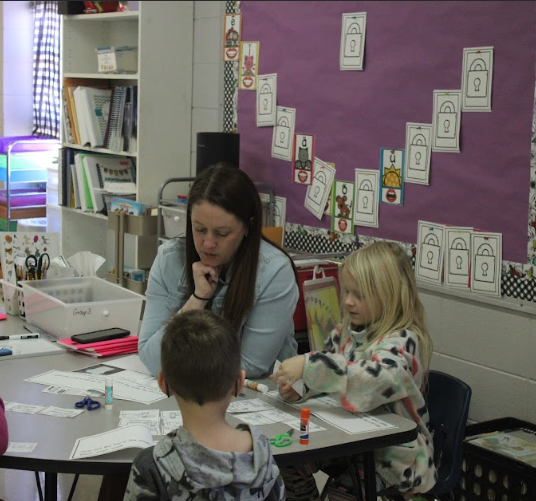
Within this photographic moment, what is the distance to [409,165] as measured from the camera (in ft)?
10.3

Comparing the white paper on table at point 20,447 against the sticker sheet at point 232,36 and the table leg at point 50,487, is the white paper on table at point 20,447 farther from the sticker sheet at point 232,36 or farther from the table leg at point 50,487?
the sticker sheet at point 232,36

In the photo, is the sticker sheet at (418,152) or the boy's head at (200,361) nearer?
the boy's head at (200,361)

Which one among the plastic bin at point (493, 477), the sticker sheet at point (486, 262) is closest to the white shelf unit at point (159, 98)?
the sticker sheet at point (486, 262)

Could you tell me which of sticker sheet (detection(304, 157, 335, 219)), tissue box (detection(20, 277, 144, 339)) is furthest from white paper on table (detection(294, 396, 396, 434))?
sticker sheet (detection(304, 157, 335, 219))

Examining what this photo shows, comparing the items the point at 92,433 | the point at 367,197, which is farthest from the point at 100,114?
the point at 92,433

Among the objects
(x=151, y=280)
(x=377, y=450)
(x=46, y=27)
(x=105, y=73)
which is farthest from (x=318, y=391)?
(x=46, y=27)

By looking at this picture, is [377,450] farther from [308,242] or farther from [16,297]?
[308,242]

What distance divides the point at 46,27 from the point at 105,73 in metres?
1.74

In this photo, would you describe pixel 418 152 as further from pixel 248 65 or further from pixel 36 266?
pixel 36 266

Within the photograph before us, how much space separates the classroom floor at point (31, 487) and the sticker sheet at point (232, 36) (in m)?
2.01

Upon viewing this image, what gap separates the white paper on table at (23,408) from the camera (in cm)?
181

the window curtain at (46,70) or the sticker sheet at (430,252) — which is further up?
the window curtain at (46,70)

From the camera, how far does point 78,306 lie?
2.40 metres

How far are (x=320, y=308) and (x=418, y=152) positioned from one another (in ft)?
2.31
